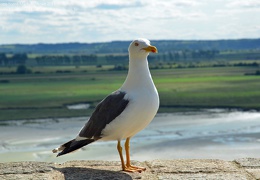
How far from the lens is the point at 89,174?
4051mm

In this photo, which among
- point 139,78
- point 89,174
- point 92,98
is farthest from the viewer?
point 92,98

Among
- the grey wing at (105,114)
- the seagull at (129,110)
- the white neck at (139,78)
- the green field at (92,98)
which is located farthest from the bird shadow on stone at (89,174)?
the green field at (92,98)

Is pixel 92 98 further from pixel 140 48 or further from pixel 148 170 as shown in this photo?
pixel 148 170

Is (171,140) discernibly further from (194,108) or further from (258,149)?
(194,108)

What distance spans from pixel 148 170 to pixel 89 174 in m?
0.53

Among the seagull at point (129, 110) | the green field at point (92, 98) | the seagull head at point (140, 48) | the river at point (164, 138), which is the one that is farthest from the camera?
the green field at point (92, 98)

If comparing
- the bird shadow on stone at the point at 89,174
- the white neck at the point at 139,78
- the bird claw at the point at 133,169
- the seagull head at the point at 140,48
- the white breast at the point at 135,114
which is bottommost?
the bird shadow on stone at the point at 89,174

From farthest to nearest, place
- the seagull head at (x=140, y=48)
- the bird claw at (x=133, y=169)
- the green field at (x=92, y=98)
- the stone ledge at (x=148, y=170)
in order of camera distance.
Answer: the green field at (x=92, y=98) → the seagull head at (x=140, y=48) → the bird claw at (x=133, y=169) → the stone ledge at (x=148, y=170)

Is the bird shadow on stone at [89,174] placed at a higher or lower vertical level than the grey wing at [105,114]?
lower

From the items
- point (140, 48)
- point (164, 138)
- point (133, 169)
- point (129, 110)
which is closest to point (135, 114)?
point (129, 110)

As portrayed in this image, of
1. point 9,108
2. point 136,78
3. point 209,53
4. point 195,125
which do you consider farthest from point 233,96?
point 209,53

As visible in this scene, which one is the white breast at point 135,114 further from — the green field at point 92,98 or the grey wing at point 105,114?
the green field at point 92,98

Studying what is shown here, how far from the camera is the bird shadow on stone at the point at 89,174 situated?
3977mm

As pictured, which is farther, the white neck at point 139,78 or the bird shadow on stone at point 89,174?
the white neck at point 139,78
